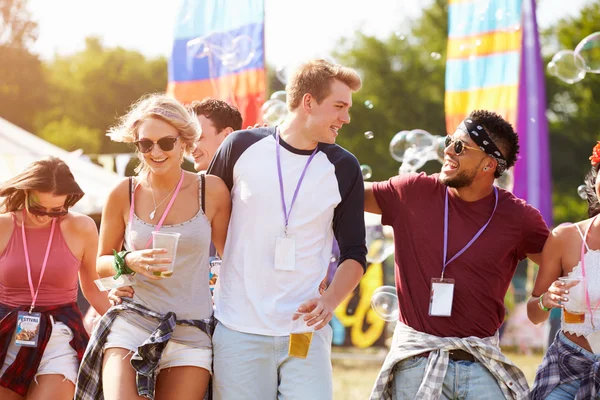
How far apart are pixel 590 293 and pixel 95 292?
2565mm

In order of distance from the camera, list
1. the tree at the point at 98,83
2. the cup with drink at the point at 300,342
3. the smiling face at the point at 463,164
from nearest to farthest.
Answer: the cup with drink at the point at 300,342 → the smiling face at the point at 463,164 → the tree at the point at 98,83

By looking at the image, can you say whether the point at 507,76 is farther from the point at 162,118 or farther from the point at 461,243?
the point at 162,118

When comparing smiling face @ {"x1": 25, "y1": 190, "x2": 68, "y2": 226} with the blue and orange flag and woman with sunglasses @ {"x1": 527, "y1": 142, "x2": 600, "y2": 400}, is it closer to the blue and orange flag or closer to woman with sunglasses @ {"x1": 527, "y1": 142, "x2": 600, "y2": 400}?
woman with sunglasses @ {"x1": 527, "y1": 142, "x2": 600, "y2": 400}

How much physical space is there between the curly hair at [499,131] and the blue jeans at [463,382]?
98cm

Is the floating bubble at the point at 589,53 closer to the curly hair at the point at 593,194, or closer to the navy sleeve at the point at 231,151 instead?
the curly hair at the point at 593,194

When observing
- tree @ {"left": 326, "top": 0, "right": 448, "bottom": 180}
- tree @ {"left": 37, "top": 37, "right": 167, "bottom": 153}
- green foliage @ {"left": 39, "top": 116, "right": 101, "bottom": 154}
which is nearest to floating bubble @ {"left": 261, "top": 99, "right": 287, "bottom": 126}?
tree @ {"left": 326, "top": 0, "right": 448, "bottom": 180}

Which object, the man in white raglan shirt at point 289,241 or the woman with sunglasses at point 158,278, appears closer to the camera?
the woman with sunglasses at point 158,278

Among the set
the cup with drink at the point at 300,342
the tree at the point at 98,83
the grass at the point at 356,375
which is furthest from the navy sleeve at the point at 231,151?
the tree at the point at 98,83

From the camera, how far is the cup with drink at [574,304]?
4043mm

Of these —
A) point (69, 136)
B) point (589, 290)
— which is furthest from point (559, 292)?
point (69, 136)

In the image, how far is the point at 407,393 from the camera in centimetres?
420

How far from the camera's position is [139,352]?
3.78 meters

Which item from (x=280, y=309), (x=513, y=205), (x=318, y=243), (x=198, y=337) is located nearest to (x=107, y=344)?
(x=198, y=337)

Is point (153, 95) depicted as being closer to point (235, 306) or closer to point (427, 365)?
point (235, 306)
